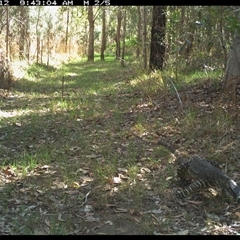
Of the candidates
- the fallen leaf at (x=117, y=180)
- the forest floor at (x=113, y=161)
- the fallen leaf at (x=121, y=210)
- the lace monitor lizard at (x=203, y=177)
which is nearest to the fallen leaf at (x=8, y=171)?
the forest floor at (x=113, y=161)

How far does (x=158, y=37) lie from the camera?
10844 millimetres

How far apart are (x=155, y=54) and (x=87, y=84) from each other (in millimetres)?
2386

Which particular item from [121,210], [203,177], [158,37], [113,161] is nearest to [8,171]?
[113,161]

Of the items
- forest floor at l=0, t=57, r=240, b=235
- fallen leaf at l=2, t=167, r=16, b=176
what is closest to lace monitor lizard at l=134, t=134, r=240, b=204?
forest floor at l=0, t=57, r=240, b=235

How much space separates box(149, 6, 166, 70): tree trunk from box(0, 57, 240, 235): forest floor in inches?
90.6

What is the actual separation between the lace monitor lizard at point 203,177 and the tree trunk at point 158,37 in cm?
684

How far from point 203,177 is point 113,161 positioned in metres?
1.38

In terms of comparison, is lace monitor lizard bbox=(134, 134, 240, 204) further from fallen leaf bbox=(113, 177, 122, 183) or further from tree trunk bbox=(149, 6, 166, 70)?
tree trunk bbox=(149, 6, 166, 70)

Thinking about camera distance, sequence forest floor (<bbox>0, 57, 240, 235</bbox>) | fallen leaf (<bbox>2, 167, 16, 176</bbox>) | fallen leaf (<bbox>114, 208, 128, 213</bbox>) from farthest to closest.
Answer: fallen leaf (<bbox>2, 167, 16, 176</bbox>) → fallen leaf (<bbox>114, 208, 128, 213</bbox>) → forest floor (<bbox>0, 57, 240, 235</bbox>)

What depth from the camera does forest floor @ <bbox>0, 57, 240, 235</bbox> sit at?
3.54 meters

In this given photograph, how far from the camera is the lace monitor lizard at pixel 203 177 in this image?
374 centimetres

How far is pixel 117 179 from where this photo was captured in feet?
14.5

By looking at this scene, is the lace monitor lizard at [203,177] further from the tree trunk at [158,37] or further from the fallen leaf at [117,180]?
the tree trunk at [158,37]
